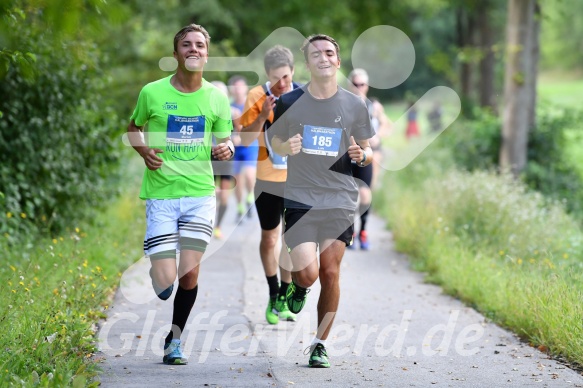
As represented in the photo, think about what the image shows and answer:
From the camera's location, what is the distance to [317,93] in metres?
6.47

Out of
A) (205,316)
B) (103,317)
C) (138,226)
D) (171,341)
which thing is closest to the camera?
(171,341)

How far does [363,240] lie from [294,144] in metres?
6.40

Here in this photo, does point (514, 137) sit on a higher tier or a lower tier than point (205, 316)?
higher

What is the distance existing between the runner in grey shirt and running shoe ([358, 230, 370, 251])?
19.4ft

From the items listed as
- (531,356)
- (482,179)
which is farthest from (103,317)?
(482,179)

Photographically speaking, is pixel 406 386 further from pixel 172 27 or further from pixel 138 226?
pixel 172 27

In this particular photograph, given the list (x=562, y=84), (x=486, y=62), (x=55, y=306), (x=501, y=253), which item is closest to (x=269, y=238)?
(x=55, y=306)

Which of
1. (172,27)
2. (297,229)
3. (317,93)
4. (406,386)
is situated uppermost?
(172,27)

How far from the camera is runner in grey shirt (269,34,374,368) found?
6406 mm

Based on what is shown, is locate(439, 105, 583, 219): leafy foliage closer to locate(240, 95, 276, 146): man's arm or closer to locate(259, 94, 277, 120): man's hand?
locate(240, 95, 276, 146): man's arm

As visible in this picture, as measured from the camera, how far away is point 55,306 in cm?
665

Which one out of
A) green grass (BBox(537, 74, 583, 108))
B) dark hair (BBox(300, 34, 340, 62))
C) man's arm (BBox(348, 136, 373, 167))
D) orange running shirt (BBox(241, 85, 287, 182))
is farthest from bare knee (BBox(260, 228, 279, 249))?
green grass (BBox(537, 74, 583, 108))

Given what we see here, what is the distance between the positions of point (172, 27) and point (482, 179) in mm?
15028

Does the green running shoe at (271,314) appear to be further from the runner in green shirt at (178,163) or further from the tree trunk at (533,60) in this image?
the tree trunk at (533,60)
